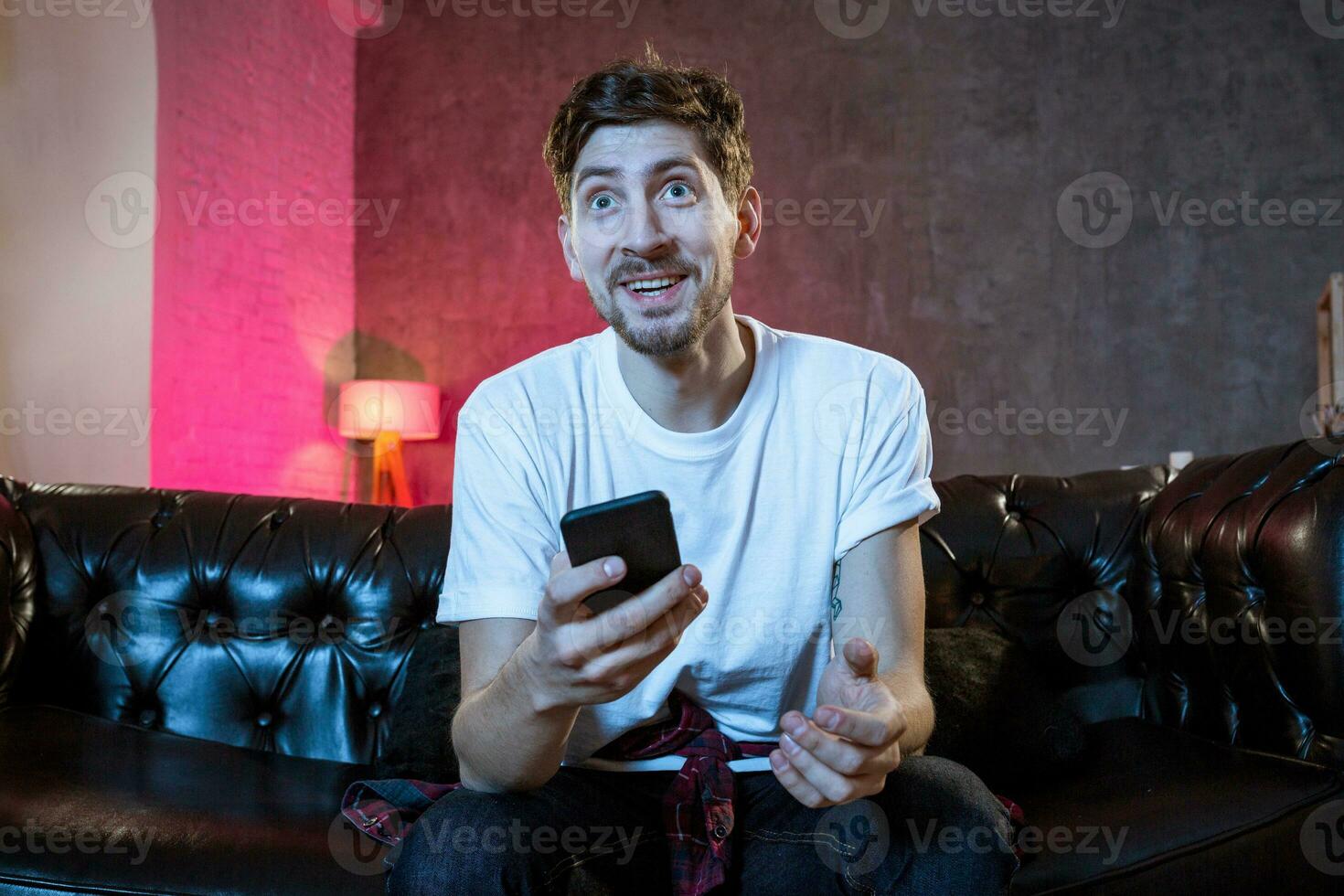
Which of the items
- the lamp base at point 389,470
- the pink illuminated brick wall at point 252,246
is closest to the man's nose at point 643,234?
the pink illuminated brick wall at point 252,246

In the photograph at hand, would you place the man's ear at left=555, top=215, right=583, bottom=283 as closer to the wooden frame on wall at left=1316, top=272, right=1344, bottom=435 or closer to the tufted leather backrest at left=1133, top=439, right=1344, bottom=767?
the tufted leather backrest at left=1133, top=439, right=1344, bottom=767

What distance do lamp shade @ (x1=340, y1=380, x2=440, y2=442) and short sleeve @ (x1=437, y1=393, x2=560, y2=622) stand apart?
2975 millimetres

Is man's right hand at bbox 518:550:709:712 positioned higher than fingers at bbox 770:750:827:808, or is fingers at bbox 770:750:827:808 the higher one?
man's right hand at bbox 518:550:709:712

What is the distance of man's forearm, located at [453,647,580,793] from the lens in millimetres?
920

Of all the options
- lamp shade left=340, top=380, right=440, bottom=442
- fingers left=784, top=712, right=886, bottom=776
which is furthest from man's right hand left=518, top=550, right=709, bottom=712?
lamp shade left=340, top=380, right=440, bottom=442

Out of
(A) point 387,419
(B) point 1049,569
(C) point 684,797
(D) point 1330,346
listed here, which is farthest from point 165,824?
(D) point 1330,346

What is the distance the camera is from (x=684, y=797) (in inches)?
43.4

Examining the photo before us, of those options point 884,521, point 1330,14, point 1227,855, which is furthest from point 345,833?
point 1330,14

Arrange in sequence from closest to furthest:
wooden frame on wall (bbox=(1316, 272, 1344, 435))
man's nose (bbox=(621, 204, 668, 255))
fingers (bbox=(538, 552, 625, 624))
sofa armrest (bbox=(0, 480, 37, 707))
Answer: fingers (bbox=(538, 552, 625, 624)) → man's nose (bbox=(621, 204, 668, 255)) → sofa armrest (bbox=(0, 480, 37, 707)) → wooden frame on wall (bbox=(1316, 272, 1344, 435))

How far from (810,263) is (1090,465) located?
4.60ft

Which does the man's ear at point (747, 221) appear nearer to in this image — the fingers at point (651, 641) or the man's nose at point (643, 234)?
the man's nose at point (643, 234)

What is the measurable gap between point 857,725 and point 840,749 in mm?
24

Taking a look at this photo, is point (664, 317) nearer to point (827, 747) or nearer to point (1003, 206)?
point (827, 747)

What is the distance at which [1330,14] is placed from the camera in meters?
3.81
